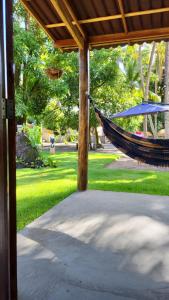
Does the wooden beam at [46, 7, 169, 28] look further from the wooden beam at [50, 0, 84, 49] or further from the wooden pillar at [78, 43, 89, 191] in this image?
the wooden pillar at [78, 43, 89, 191]

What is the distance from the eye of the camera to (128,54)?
39.3 feet

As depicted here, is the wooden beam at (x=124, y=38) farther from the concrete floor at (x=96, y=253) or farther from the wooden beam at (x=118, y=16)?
the concrete floor at (x=96, y=253)

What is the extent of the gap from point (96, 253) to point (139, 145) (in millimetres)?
1918

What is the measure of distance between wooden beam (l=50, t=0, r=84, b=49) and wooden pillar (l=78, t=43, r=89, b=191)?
15 centimetres

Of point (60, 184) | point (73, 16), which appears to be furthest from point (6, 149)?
point (60, 184)

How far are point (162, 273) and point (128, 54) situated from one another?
1137 centimetres

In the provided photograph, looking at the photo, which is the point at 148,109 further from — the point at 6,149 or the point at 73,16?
the point at 6,149

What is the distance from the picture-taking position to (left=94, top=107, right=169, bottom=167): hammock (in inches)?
140

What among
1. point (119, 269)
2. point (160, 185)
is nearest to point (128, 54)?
point (160, 185)

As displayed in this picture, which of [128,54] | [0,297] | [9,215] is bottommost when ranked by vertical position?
[0,297]

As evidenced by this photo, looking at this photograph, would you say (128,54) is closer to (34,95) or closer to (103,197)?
(34,95)

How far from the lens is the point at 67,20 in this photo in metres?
3.08

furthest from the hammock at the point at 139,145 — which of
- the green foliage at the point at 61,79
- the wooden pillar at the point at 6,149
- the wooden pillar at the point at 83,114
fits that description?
the wooden pillar at the point at 6,149

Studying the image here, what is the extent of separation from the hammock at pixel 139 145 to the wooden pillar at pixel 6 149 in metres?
2.64
